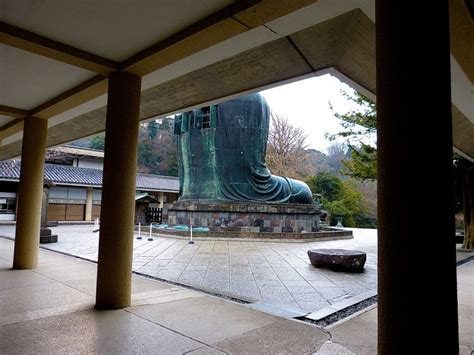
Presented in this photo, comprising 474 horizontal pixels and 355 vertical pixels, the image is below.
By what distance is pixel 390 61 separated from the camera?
1.63 metres

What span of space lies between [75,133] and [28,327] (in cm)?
495

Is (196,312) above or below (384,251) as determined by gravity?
below

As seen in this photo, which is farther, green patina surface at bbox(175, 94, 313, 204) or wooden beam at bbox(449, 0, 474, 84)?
green patina surface at bbox(175, 94, 313, 204)

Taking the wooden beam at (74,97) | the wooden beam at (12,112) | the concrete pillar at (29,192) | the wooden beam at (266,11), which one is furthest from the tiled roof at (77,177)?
the wooden beam at (266,11)

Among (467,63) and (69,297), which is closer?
(467,63)

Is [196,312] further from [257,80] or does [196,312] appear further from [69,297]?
[257,80]

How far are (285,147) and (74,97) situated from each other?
22.5m

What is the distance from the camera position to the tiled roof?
19094mm

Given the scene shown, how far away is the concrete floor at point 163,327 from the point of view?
270 centimetres

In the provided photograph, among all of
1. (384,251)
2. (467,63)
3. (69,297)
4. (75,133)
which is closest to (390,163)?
(384,251)

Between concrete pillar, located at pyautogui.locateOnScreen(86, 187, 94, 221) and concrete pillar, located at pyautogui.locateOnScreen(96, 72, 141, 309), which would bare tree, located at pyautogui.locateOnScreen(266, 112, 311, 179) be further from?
concrete pillar, located at pyautogui.locateOnScreen(96, 72, 141, 309)

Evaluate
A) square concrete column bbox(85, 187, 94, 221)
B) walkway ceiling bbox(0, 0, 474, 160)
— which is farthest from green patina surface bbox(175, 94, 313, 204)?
square concrete column bbox(85, 187, 94, 221)

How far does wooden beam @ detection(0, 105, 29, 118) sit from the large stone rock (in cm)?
574

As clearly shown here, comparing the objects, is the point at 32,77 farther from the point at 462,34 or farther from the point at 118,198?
the point at 462,34
